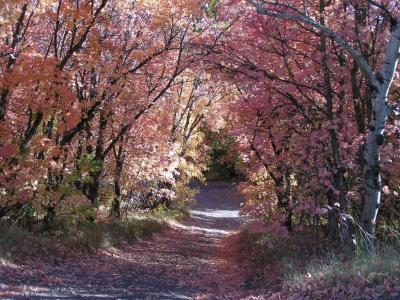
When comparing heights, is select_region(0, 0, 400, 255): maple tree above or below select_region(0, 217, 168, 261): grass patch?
above

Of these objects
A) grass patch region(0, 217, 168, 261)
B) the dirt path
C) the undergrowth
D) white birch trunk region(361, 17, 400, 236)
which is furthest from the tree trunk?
grass patch region(0, 217, 168, 261)

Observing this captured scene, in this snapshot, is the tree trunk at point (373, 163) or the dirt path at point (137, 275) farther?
the dirt path at point (137, 275)

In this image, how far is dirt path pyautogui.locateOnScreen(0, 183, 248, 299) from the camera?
873 cm

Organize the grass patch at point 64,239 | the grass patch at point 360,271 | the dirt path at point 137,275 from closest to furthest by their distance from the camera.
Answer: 1. the grass patch at point 360,271
2. the dirt path at point 137,275
3. the grass patch at point 64,239

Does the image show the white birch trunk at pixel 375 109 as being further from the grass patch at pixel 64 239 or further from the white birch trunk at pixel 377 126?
the grass patch at pixel 64 239

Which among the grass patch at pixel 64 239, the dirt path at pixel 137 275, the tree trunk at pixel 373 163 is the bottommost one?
the dirt path at pixel 137 275

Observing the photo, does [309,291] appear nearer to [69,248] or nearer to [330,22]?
[330,22]

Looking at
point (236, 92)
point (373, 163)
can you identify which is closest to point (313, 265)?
point (373, 163)

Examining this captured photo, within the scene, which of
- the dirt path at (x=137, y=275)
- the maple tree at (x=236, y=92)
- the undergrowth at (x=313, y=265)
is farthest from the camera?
the maple tree at (x=236, y=92)

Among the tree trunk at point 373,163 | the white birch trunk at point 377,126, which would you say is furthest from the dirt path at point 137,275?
the white birch trunk at point 377,126

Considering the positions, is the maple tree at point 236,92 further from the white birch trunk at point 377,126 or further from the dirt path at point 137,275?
the dirt path at point 137,275

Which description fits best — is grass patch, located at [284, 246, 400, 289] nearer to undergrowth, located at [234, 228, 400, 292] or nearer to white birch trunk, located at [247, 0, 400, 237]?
undergrowth, located at [234, 228, 400, 292]

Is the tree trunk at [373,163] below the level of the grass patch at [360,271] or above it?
above

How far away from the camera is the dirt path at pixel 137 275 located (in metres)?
8.73
